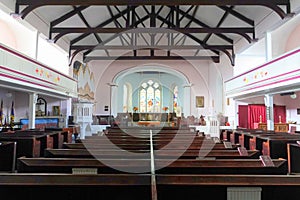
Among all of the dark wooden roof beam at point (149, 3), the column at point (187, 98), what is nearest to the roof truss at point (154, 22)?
the dark wooden roof beam at point (149, 3)

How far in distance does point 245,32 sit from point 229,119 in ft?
12.7

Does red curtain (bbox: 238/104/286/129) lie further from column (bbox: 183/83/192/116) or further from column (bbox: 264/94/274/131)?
column (bbox: 183/83/192/116)

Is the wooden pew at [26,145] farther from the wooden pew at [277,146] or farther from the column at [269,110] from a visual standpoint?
the column at [269,110]

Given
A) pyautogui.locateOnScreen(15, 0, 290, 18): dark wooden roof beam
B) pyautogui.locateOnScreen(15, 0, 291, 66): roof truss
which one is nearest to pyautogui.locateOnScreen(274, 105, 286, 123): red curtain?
pyautogui.locateOnScreen(15, 0, 291, 66): roof truss

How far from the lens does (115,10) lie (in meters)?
10.2

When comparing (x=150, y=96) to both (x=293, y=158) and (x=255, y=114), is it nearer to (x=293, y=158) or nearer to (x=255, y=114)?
(x=255, y=114)

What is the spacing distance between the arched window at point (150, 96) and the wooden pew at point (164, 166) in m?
15.7

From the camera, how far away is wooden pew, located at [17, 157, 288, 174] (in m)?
2.26

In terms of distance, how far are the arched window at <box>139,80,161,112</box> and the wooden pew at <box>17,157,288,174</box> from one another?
51.5 ft
